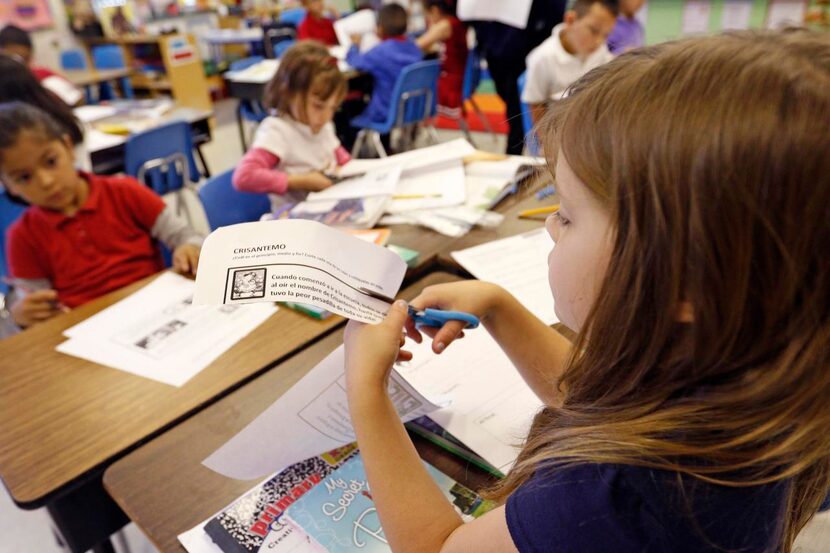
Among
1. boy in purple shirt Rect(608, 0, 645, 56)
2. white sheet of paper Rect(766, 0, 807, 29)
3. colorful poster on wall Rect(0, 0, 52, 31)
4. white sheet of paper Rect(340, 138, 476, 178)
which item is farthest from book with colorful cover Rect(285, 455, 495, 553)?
colorful poster on wall Rect(0, 0, 52, 31)

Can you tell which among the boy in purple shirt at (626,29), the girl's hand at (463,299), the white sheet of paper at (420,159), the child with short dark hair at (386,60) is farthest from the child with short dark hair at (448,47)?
the girl's hand at (463,299)

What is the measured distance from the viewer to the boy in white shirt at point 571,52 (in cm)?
228

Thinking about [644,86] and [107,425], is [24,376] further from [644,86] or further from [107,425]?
[644,86]

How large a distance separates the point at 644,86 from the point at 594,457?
0.26m

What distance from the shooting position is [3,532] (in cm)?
142

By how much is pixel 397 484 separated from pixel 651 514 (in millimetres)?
218

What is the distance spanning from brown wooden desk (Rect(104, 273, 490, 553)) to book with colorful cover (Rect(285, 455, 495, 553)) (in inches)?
1.2

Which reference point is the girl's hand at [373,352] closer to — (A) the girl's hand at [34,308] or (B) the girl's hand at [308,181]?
(A) the girl's hand at [34,308]

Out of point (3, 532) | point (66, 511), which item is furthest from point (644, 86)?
point (3, 532)

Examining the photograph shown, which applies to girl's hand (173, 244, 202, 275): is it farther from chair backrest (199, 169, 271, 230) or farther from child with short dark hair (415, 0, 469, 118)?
child with short dark hair (415, 0, 469, 118)

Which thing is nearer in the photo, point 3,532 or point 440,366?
point 440,366

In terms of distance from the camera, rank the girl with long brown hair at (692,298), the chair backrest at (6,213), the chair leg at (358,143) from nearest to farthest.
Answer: the girl with long brown hair at (692,298)
the chair backrest at (6,213)
the chair leg at (358,143)

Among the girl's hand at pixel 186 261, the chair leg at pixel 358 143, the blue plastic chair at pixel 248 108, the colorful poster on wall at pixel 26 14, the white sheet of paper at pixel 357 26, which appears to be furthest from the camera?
the colorful poster on wall at pixel 26 14

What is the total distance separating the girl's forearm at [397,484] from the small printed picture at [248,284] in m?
0.13
